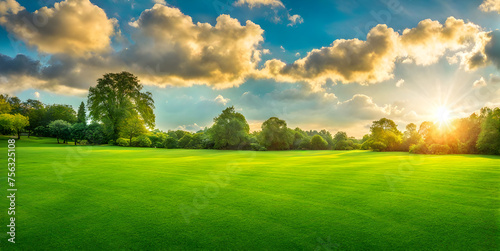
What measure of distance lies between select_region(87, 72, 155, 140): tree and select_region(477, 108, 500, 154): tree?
63202mm

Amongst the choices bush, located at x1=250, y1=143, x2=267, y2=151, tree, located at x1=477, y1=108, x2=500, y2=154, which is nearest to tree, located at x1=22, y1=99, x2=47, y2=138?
bush, located at x1=250, y1=143, x2=267, y2=151

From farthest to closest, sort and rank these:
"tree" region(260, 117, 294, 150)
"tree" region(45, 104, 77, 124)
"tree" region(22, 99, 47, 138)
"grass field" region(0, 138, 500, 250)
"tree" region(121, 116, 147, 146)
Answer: "tree" region(45, 104, 77, 124) → "tree" region(22, 99, 47, 138) → "tree" region(260, 117, 294, 150) → "tree" region(121, 116, 147, 146) → "grass field" region(0, 138, 500, 250)

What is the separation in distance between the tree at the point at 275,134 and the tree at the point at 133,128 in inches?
1317

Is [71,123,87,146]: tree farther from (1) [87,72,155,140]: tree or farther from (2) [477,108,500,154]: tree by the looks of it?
(2) [477,108,500,154]: tree

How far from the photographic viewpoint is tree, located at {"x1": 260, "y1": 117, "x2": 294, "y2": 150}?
57.0m

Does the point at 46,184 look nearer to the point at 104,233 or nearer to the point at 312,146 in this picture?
the point at 104,233

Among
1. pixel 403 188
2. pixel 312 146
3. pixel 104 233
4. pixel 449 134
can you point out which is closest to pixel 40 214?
pixel 104 233

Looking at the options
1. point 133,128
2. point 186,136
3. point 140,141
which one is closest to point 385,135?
point 186,136

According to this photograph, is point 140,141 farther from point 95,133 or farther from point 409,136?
point 409,136

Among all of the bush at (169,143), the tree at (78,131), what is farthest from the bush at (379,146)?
the tree at (78,131)

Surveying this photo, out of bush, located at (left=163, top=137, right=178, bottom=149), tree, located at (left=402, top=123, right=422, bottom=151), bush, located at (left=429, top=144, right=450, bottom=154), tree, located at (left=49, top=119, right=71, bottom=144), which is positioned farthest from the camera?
bush, located at (left=163, top=137, right=178, bottom=149)

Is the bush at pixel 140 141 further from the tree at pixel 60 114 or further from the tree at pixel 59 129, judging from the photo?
the tree at pixel 60 114

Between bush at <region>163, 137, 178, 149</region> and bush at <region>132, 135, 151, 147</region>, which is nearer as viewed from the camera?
bush at <region>132, 135, 151, 147</region>

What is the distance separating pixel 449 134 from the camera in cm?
3584
